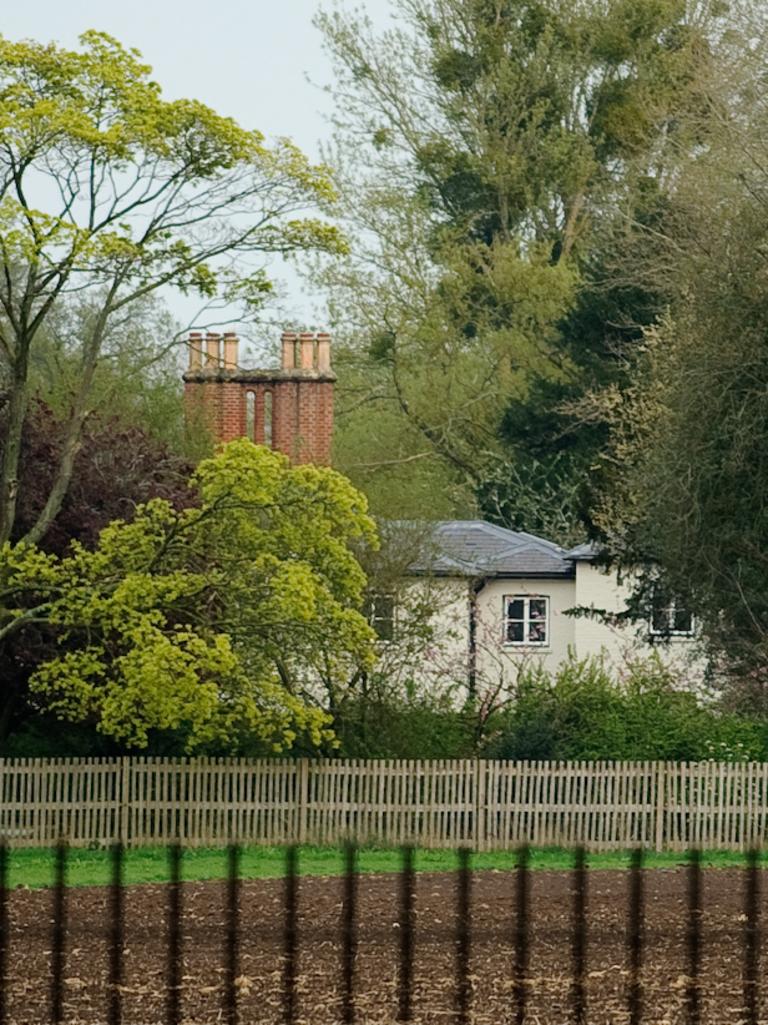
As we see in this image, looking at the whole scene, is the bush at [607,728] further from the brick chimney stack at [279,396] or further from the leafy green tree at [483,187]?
the leafy green tree at [483,187]

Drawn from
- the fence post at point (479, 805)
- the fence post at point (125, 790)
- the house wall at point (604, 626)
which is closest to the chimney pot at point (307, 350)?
the house wall at point (604, 626)

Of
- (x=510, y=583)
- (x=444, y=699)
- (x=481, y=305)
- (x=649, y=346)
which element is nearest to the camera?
(x=444, y=699)

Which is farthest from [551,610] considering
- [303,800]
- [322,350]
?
[303,800]

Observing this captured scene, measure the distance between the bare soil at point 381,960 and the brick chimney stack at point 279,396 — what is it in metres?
20.6

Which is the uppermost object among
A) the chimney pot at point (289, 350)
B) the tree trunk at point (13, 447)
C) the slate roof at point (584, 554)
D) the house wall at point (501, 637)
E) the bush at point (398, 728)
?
the chimney pot at point (289, 350)

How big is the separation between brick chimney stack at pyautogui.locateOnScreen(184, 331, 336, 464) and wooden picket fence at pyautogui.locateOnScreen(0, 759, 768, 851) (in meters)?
11.4

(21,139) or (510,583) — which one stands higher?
(21,139)

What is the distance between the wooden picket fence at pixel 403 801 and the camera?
1057 inches

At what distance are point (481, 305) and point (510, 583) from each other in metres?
13.0

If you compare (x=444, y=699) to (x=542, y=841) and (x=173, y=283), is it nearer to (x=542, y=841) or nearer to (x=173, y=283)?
(x=542, y=841)

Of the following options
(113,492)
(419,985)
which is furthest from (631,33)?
(419,985)

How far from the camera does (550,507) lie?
148ft

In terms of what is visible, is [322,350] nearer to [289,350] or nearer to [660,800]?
[289,350]

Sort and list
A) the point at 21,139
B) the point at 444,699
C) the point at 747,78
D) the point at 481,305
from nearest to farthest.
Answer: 1. the point at 21,139
2. the point at 747,78
3. the point at 444,699
4. the point at 481,305
